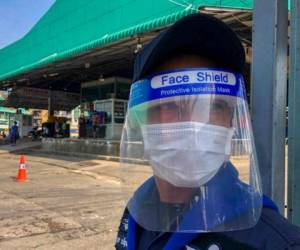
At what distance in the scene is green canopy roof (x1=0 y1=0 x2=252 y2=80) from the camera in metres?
14.3

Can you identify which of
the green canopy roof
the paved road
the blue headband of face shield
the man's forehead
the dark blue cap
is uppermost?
the green canopy roof

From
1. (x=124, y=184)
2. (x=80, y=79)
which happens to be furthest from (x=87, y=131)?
(x=124, y=184)

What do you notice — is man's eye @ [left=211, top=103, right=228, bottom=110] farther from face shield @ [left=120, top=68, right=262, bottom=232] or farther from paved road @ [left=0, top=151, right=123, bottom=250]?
paved road @ [left=0, top=151, right=123, bottom=250]

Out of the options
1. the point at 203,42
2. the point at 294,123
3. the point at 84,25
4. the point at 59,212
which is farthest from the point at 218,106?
the point at 84,25

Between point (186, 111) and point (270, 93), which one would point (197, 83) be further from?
point (270, 93)

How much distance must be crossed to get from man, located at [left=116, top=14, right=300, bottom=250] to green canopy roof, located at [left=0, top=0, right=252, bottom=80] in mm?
11346

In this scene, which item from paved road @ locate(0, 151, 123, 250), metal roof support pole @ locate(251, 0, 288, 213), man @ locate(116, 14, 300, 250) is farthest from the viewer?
paved road @ locate(0, 151, 123, 250)

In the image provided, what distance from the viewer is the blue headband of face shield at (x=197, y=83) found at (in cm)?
128

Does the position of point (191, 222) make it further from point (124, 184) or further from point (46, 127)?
point (46, 127)

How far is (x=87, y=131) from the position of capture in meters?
28.0

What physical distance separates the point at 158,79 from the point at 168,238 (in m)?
0.47

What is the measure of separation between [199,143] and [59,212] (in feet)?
23.2

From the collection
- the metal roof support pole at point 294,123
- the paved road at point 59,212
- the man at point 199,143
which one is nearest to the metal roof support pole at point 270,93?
the metal roof support pole at point 294,123

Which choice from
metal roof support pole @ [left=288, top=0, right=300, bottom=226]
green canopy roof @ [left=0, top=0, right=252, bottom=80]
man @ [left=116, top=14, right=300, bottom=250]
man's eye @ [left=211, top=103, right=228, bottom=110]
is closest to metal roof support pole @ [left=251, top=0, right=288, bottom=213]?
metal roof support pole @ [left=288, top=0, right=300, bottom=226]
